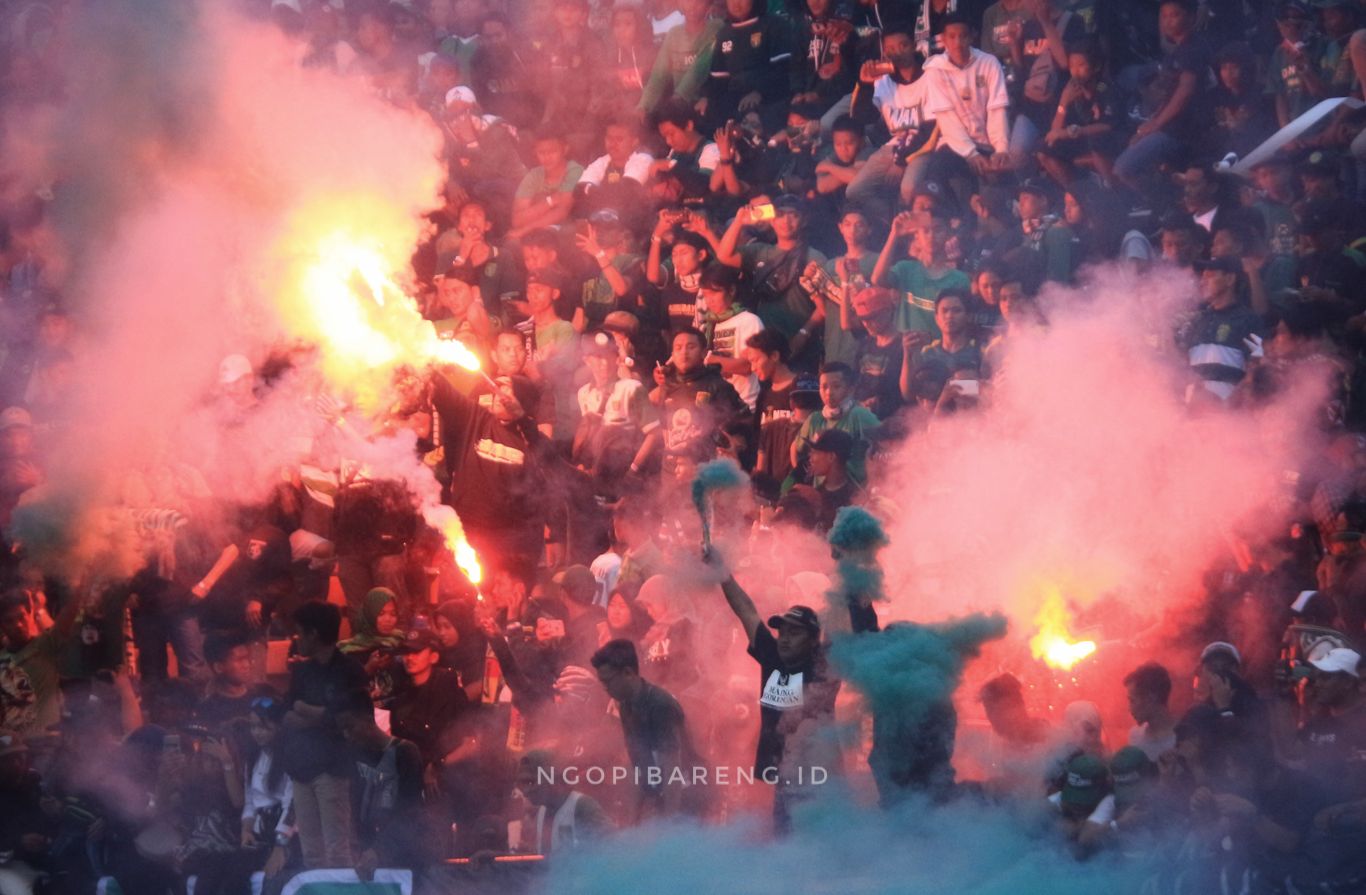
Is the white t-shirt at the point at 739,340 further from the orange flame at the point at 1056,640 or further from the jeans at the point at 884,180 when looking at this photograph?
the orange flame at the point at 1056,640

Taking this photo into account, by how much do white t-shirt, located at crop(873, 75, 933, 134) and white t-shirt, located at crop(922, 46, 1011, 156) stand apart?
0.04m

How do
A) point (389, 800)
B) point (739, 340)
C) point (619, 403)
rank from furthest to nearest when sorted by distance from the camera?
point (619, 403)
point (739, 340)
point (389, 800)

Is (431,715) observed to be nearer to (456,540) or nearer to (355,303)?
(456,540)

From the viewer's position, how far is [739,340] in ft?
21.2

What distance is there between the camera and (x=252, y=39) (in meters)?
6.93

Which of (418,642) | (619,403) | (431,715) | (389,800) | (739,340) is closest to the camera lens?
(389,800)

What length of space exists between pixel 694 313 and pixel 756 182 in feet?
2.08

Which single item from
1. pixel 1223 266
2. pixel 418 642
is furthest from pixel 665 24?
pixel 418 642

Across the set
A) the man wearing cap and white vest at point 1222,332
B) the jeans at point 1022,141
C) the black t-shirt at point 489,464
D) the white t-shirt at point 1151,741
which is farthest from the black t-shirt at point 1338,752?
the black t-shirt at point 489,464

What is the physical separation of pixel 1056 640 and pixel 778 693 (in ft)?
3.62

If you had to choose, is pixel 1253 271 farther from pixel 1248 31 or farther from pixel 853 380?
pixel 853 380

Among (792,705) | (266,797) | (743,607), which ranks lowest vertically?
(266,797)

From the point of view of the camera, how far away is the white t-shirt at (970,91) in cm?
621

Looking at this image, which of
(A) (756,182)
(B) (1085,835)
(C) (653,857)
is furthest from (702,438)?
(B) (1085,835)
